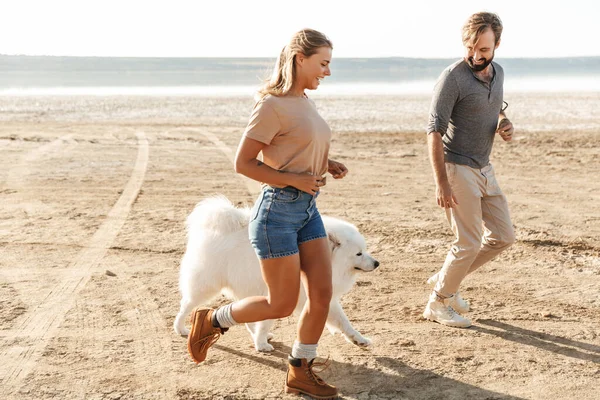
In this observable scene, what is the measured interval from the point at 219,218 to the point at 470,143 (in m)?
1.94

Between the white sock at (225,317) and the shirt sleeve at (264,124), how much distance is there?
3.85 ft

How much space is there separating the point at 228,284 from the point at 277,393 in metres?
0.91

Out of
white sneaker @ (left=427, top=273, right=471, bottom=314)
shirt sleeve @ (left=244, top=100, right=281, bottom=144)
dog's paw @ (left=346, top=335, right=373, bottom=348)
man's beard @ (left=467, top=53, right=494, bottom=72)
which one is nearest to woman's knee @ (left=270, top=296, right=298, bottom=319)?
shirt sleeve @ (left=244, top=100, right=281, bottom=144)

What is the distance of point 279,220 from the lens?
405 cm

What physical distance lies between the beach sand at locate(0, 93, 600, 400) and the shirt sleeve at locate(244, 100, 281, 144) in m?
1.76

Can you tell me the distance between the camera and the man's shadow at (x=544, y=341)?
17.1 ft

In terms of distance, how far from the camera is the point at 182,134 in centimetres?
1833

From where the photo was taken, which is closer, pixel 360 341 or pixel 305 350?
pixel 305 350

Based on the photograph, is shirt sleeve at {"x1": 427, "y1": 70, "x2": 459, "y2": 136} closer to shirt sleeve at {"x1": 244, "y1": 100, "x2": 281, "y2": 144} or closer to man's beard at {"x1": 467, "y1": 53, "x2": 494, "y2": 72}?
man's beard at {"x1": 467, "y1": 53, "x2": 494, "y2": 72}

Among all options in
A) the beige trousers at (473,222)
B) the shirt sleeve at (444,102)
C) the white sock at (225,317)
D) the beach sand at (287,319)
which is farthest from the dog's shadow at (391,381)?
the shirt sleeve at (444,102)

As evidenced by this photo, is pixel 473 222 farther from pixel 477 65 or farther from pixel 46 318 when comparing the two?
pixel 46 318

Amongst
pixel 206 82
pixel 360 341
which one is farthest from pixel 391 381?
pixel 206 82

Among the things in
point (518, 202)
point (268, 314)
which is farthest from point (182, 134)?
point (268, 314)

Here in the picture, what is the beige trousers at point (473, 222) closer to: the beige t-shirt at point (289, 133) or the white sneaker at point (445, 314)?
the white sneaker at point (445, 314)
